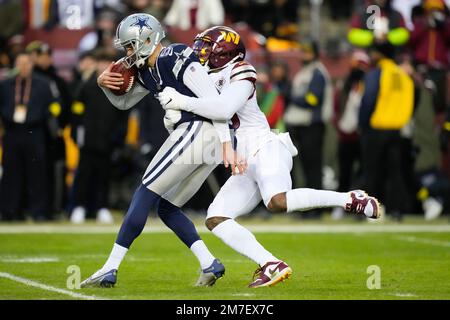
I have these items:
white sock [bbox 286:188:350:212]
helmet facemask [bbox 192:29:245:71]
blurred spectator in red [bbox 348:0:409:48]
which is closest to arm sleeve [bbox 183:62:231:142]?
helmet facemask [bbox 192:29:245:71]

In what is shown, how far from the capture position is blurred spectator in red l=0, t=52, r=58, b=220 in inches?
587

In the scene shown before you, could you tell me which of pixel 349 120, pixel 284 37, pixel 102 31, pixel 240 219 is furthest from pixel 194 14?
pixel 240 219

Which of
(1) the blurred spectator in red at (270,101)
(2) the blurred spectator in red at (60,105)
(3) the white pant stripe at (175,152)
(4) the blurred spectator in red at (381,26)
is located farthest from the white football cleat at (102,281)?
(4) the blurred spectator in red at (381,26)

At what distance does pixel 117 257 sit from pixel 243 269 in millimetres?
1832

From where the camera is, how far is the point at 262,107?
15758mm

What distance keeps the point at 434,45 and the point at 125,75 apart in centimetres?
963

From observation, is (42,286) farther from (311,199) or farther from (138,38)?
(311,199)

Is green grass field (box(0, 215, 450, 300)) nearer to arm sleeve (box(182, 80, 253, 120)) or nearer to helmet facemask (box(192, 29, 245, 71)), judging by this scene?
arm sleeve (box(182, 80, 253, 120))

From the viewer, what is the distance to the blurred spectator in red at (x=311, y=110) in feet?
51.3

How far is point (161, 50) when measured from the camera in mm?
8352

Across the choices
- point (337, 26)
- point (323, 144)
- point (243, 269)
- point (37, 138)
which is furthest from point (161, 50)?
point (337, 26)

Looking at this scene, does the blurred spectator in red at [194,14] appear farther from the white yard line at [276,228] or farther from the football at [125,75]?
the football at [125,75]

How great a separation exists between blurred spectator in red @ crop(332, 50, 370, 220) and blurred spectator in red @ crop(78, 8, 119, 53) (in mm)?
3221

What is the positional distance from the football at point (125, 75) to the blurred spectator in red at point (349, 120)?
7770 mm
